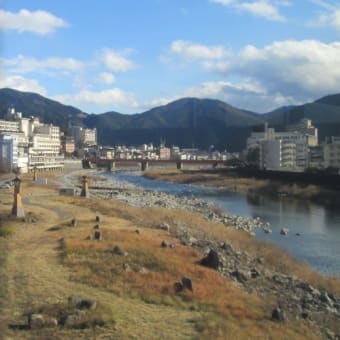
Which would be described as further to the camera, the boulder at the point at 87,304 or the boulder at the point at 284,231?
the boulder at the point at 284,231

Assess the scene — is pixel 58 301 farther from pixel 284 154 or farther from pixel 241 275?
pixel 284 154

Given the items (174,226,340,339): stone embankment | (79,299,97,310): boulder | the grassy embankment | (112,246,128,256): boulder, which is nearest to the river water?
the grassy embankment

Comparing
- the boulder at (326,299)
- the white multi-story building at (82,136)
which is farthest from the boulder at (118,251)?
the white multi-story building at (82,136)

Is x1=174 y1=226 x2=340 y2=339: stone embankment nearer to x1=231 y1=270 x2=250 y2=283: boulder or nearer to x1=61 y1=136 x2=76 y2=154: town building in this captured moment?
x1=231 y1=270 x2=250 y2=283: boulder

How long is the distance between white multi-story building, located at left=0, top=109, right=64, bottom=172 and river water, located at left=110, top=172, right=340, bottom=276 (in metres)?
29.9

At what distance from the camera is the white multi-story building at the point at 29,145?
223 ft

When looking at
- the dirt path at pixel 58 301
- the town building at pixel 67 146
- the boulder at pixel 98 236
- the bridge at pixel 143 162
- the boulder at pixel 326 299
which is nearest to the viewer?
the dirt path at pixel 58 301

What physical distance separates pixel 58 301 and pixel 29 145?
83278mm

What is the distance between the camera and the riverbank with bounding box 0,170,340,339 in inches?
298

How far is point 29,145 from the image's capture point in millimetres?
88250

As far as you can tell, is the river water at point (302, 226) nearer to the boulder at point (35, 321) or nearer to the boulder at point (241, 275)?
the boulder at point (241, 275)

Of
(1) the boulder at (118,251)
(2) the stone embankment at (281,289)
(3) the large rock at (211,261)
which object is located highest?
(1) the boulder at (118,251)

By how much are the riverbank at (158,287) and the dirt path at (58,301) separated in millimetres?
16

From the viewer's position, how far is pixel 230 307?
8859 mm
